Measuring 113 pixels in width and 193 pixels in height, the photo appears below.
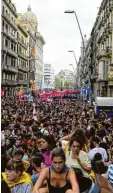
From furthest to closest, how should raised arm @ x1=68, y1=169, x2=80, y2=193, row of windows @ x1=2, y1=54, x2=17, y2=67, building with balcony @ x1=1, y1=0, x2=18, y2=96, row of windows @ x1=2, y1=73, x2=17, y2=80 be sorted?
row of windows @ x1=2, y1=73, x2=17, y2=80, row of windows @ x1=2, y1=54, x2=17, y2=67, building with balcony @ x1=1, y1=0, x2=18, y2=96, raised arm @ x1=68, y1=169, x2=80, y2=193

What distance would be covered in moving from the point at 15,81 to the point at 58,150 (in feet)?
241

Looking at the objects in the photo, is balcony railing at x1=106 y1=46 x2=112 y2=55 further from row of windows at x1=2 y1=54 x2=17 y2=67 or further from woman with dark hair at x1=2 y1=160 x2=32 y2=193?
woman with dark hair at x1=2 y1=160 x2=32 y2=193

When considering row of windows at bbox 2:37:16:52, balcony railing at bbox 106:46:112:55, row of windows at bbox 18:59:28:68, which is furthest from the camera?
row of windows at bbox 18:59:28:68

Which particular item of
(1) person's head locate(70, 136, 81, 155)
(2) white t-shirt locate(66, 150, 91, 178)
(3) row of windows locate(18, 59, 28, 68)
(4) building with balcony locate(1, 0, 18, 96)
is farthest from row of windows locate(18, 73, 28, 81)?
(2) white t-shirt locate(66, 150, 91, 178)

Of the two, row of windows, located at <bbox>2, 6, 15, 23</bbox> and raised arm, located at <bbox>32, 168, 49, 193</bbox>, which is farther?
row of windows, located at <bbox>2, 6, 15, 23</bbox>

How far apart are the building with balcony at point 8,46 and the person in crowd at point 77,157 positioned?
54257 mm

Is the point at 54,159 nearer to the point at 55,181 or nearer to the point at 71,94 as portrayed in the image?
the point at 55,181

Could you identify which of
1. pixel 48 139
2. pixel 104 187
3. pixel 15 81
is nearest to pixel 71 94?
pixel 15 81

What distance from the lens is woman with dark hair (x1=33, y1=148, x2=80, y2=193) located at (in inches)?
171

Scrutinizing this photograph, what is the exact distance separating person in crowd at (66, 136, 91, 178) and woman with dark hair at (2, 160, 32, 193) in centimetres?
92

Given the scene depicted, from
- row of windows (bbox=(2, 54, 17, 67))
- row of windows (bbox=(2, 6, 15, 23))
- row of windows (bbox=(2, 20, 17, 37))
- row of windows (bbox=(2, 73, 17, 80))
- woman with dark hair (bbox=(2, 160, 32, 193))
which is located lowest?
woman with dark hair (bbox=(2, 160, 32, 193))

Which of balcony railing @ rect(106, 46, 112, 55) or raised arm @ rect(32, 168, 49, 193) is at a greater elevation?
balcony railing @ rect(106, 46, 112, 55)

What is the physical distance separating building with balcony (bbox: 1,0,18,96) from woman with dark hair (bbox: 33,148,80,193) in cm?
5570

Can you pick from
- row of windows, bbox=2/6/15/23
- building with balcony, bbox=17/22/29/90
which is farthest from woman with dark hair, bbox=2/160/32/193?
building with balcony, bbox=17/22/29/90
